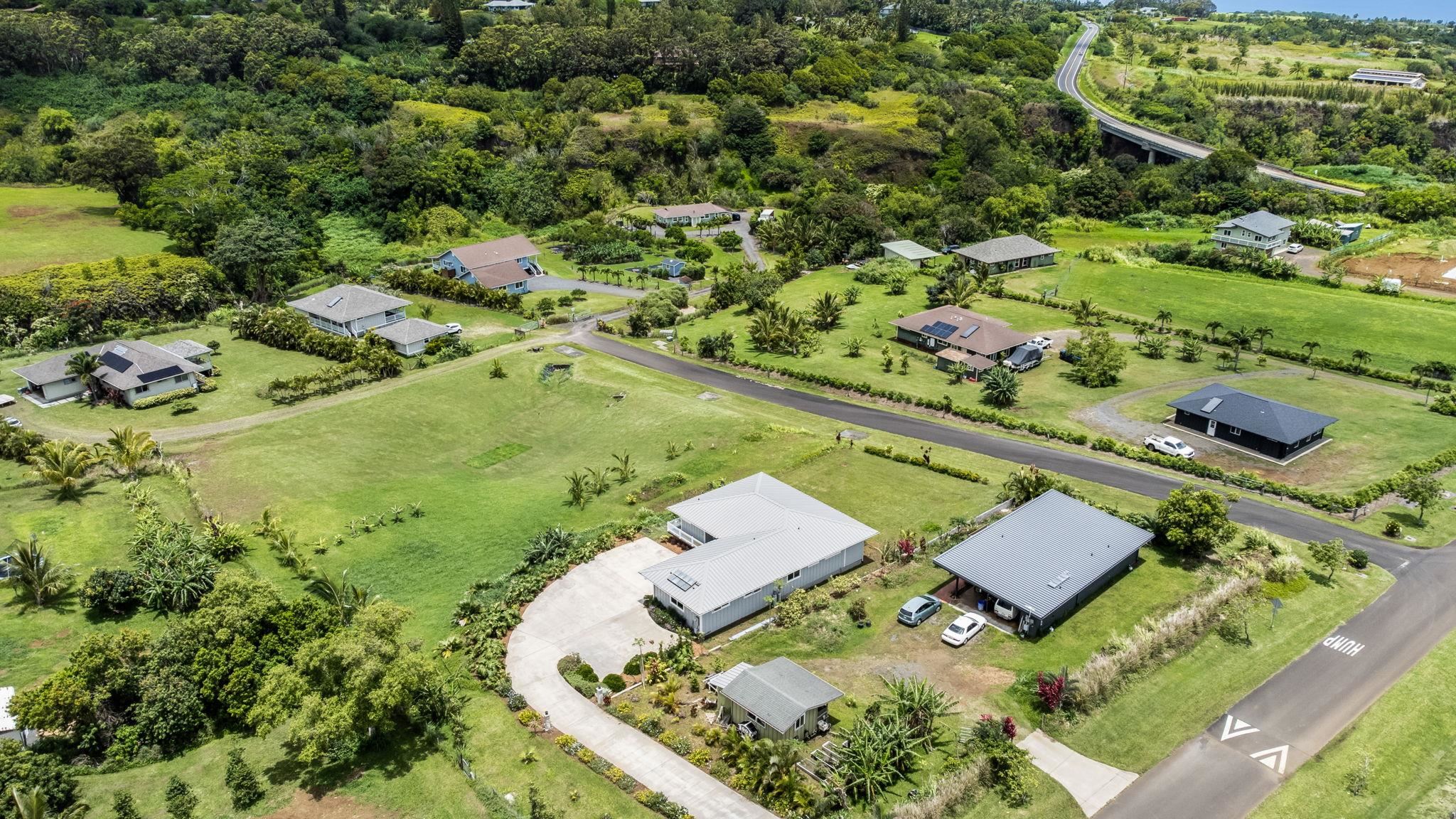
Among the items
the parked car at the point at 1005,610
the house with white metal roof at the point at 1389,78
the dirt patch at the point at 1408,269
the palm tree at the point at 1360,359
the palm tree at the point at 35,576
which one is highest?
the house with white metal roof at the point at 1389,78

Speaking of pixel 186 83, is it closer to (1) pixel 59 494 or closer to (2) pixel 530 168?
(2) pixel 530 168

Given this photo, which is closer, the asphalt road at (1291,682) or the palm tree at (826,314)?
the asphalt road at (1291,682)

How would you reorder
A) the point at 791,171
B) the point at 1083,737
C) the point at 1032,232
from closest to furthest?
the point at 1083,737
the point at 1032,232
the point at 791,171

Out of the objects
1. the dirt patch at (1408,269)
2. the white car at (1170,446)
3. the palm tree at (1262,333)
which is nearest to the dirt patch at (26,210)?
the white car at (1170,446)

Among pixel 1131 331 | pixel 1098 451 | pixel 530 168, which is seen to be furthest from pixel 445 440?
pixel 530 168

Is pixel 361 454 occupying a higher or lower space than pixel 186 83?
lower

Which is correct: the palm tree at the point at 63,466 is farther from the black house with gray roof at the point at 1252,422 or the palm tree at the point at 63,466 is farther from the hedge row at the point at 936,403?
the black house with gray roof at the point at 1252,422
